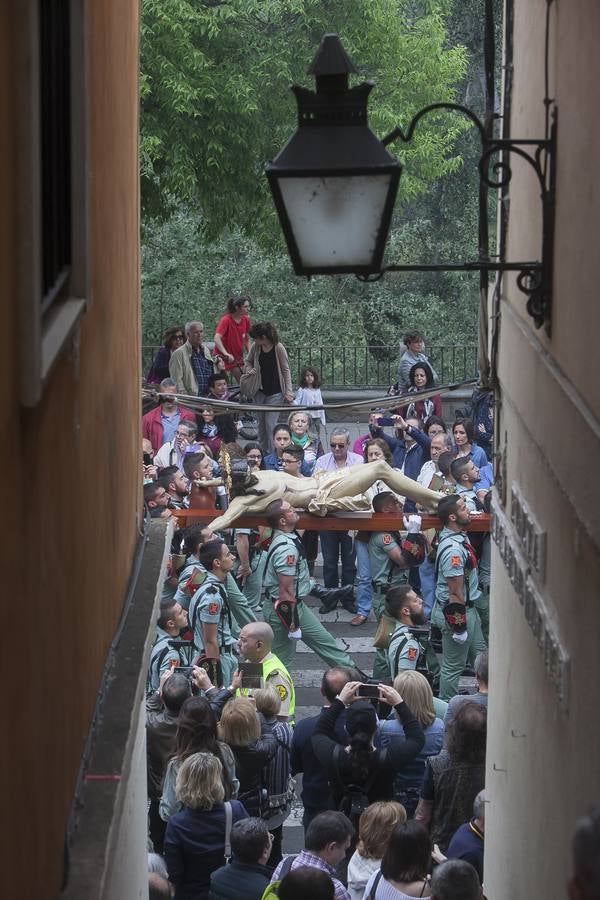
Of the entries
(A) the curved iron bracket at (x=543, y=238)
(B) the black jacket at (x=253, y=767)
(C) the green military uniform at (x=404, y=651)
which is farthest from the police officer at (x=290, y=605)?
(A) the curved iron bracket at (x=543, y=238)

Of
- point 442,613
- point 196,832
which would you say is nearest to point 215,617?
point 442,613

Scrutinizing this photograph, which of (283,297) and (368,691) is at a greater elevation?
(283,297)

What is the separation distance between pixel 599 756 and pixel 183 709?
Answer: 13.2 feet

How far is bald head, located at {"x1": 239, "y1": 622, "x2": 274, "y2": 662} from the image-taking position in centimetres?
968

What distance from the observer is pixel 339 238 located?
5531mm

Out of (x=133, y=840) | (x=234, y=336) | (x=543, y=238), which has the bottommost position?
(x=133, y=840)

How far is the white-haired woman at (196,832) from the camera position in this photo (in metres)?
7.66

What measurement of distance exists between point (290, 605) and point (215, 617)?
1072 millimetres

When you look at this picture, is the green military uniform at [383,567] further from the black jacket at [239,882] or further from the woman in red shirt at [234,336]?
the woman in red shirt at [234,336]

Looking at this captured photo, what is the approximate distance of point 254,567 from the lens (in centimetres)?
1277

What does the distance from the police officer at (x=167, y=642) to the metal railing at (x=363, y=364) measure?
12.8 m

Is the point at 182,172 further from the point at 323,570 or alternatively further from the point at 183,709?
the point at 183,709

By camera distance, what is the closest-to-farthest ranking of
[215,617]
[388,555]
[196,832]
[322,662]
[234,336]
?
[196,832]
[215,617]
[388,555]
[322,662]
[234,336]

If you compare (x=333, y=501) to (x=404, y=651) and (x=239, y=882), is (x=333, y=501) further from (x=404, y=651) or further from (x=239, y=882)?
(x=239, y=882)
